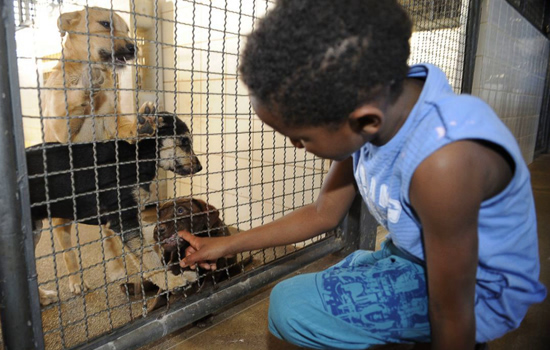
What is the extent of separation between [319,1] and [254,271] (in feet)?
3.79

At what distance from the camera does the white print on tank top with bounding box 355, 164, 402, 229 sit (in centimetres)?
77

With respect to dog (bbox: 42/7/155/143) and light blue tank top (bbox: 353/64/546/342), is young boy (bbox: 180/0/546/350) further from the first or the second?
dog (bbox: 42/7/155/143)

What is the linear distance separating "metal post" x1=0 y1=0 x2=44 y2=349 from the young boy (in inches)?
22.4

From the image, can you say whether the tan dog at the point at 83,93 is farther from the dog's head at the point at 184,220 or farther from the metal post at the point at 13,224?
the metal post at the point at 13,224

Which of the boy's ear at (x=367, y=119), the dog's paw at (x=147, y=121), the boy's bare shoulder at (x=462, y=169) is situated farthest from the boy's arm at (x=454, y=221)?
the dog's paw at (x=147, y=121)

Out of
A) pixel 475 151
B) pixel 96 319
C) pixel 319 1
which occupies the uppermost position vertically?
pixel 319 1

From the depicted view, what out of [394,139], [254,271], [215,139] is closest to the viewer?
[394,139]

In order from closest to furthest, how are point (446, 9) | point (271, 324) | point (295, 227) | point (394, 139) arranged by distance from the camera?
1. point (394, 139)
2. point (271, 324)
3. point (295, 227)
4. point (446, 9)

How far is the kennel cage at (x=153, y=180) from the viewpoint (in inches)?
34.5

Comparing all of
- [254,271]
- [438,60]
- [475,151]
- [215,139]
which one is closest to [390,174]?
[475,151]

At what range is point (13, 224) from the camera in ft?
2.83

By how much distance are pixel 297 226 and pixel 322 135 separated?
1.65 ft

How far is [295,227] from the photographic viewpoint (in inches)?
42.7

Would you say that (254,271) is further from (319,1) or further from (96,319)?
(319,1)
